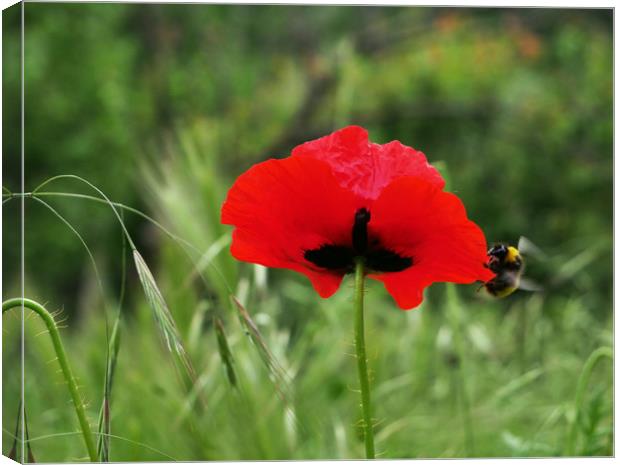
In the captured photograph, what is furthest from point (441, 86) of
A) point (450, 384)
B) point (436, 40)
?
point (450, 384)

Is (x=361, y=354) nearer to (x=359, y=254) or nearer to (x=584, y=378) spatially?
(x=359, y=254)

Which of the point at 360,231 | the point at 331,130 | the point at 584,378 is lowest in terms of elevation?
the point at 584,378

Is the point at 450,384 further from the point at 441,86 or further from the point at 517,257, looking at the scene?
the point at 441,86

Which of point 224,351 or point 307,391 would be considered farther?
point 307,391

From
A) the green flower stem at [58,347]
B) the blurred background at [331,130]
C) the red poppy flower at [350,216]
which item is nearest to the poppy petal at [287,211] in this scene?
the red poppy flower at [350,216]

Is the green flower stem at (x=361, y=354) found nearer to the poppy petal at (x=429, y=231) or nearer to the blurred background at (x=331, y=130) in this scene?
the poppy petal at (x=429, y=231)

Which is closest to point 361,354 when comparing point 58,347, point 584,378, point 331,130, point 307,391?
point 58,347
